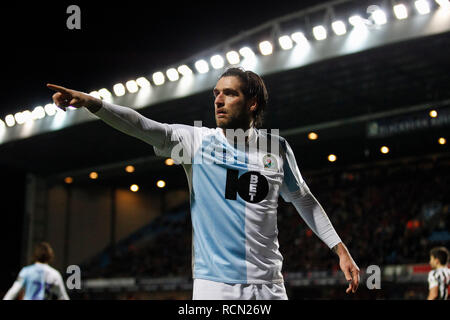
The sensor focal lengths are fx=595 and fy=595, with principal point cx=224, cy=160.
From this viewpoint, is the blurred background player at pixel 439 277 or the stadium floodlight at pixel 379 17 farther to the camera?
the stadium floodlight at pixel 379 17

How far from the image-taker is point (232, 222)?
255cm

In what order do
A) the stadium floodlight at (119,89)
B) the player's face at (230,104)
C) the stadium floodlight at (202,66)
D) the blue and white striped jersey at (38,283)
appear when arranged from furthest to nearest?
the stadium floodlight at (119,89), the stadium floodlight at (202,66), the blue and white striped jersey at (38,283), the player's face at (230,104)

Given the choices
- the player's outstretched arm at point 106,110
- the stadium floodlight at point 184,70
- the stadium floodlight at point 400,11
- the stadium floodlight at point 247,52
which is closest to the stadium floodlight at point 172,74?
the stadium floodlight at point 184,70

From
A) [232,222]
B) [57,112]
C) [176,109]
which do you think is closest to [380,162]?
[176,109]

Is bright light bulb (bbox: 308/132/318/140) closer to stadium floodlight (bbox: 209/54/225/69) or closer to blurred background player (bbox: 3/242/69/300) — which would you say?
stadium floodlight (bbox: 209/54/225/69)

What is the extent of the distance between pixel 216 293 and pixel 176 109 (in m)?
15.2

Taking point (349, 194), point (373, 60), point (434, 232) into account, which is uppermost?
point (373, 60)

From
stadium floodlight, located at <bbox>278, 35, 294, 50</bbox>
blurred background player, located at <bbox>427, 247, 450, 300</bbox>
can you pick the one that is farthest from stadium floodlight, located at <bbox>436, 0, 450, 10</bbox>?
blurred background player, located at <bbox>427, 247, 450, 300</bbox>

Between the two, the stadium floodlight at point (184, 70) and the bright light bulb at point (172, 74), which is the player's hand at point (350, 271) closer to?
the stadium floodlight at point (184, 70)

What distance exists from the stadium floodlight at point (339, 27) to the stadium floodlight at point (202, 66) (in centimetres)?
376

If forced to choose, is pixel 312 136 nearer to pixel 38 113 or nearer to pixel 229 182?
pixel 38 113

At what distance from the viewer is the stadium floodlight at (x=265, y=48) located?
564 inches
